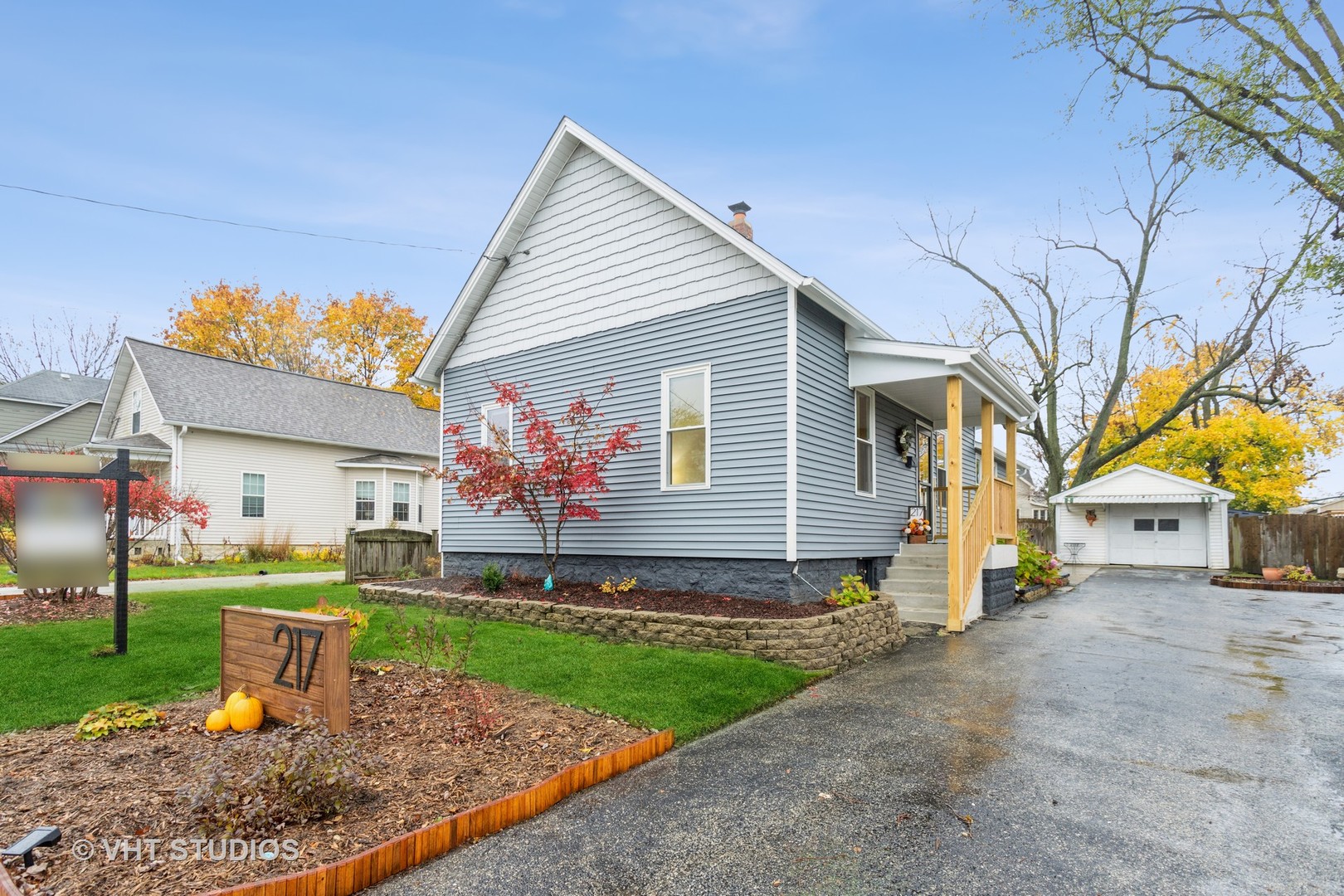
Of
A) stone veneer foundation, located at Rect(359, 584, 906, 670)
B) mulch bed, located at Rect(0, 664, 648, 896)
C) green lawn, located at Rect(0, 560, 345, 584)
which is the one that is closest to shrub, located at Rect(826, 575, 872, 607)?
stone veneer foundation, located at Rect(359, 584, 906, 670)

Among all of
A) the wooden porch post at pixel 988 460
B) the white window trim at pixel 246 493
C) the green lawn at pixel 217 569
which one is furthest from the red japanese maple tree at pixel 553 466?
the white window trim at pixel 246 493

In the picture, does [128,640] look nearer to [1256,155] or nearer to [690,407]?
[690,407]

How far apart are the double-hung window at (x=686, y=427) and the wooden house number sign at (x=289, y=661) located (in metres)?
5.15

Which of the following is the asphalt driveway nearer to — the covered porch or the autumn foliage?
the covered porch

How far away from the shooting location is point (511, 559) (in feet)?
36.2

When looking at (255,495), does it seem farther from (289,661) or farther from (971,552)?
(971,552)

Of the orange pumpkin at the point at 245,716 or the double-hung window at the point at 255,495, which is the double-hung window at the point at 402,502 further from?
the orange pumpkin at the point at 245,716

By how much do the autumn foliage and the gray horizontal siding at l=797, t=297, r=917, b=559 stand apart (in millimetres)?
25575

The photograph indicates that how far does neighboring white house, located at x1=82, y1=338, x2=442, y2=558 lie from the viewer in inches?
704

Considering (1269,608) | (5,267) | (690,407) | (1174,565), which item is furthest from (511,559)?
(5,267)

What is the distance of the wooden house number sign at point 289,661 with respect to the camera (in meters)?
4.07

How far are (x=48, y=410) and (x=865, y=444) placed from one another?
3054cm

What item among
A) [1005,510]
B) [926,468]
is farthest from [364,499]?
[1005,510]

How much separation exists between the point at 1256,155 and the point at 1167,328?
1730 cm
